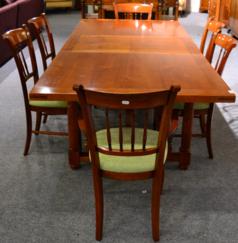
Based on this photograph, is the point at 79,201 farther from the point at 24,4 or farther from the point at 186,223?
the point at 24,4

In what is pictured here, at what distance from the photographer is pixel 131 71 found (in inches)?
80.1

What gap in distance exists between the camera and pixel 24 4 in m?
5.19

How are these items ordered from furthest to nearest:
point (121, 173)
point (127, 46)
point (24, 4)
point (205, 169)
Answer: point (24, 4) < point (127, 46) < point (205, 169) < point (121, 173)

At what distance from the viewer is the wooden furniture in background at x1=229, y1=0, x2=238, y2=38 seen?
584 centimetres

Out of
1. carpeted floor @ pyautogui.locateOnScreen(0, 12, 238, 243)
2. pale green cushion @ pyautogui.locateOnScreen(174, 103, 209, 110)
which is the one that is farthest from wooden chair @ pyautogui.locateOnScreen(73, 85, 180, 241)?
pale green cushion @ pyautogui.locateOnScreen(174, 103, 209, 110)

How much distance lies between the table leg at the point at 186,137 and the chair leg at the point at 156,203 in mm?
561

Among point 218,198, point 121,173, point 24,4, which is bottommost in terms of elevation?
point 218,198

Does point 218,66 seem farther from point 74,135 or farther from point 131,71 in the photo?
point 74,135

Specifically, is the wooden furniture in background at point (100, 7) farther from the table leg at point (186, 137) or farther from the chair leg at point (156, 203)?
the chair leg at point (156, 203)

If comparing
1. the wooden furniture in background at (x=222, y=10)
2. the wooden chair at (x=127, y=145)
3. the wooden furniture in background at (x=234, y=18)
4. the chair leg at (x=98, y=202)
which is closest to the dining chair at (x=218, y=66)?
the wooden chair at (x=127, y=145)

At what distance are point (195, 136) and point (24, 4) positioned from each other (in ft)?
12.3

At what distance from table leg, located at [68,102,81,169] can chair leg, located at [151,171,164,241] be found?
69cm

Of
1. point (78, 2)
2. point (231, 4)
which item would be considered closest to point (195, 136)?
point (231, 4)

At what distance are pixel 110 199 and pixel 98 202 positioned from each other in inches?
13.6
